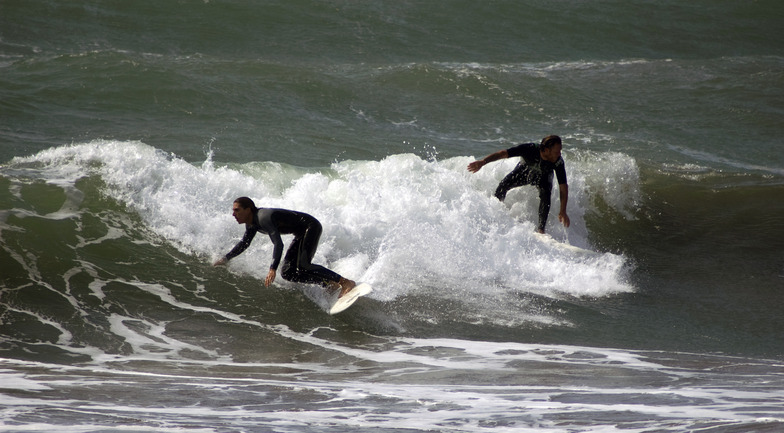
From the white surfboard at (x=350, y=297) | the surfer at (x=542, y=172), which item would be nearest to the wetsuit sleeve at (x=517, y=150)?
the surfer at (x=542, y=172)

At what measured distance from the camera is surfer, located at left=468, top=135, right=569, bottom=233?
9373 millimetres

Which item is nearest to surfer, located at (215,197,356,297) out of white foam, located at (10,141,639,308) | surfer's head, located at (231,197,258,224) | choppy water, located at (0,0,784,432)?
surfer's head, located at (231,197,258,224)

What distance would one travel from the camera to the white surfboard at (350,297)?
24.9 ft

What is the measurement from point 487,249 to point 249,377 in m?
4.04

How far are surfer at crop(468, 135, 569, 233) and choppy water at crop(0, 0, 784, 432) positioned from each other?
16.1 inches

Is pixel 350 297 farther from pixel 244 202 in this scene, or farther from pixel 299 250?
pixel 244 202

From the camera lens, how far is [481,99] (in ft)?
56.8

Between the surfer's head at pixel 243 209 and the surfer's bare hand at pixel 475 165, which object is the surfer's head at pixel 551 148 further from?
the surfer's head at pixel 243 209


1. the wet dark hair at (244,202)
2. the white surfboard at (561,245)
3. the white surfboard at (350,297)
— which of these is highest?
the wet dark hair at (244,202)

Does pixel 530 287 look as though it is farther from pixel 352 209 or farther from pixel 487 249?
pixel 352 209

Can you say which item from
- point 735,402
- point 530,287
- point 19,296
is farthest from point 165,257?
point 735,402

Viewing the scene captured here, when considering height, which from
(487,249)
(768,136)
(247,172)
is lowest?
(487,249)

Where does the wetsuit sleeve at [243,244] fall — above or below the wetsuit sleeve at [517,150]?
below

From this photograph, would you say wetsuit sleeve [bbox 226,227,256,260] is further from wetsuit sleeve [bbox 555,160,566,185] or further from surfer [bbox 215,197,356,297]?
wetsuit sleeve [bbox 555,160,566,185]
